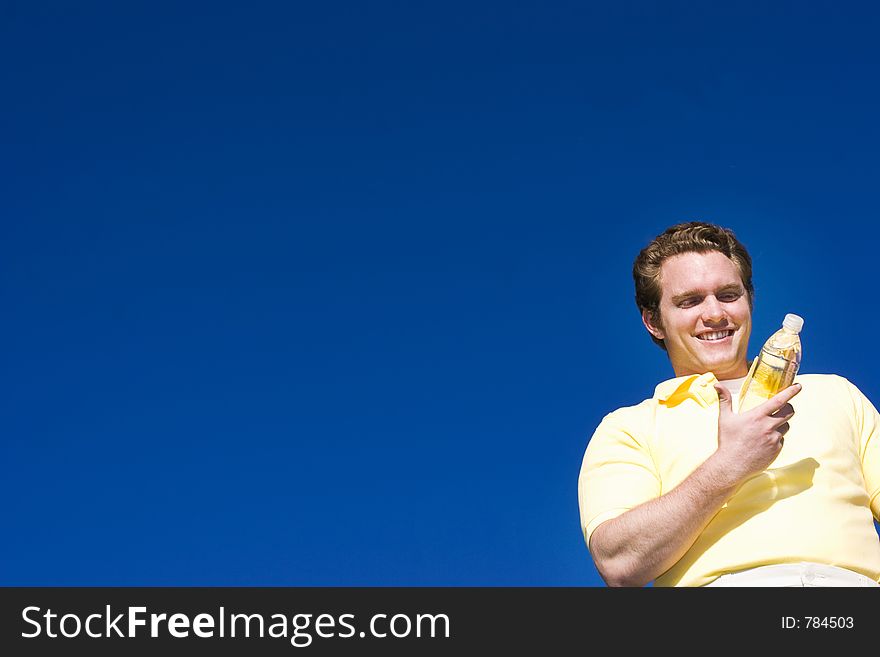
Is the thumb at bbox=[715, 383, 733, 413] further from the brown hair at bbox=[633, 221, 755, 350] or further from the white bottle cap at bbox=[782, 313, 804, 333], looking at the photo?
the brown hair at bbox=[633, 221, 755, 350]

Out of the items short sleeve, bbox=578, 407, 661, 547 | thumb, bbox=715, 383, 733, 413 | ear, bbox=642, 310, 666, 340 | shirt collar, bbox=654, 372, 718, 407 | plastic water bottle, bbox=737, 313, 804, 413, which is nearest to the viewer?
thumb, bbox=715, 383, 733, 413

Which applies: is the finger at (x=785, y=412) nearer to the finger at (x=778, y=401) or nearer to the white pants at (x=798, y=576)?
the finger at (x=778, y=401)

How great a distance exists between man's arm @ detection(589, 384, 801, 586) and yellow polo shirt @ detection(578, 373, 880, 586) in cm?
21

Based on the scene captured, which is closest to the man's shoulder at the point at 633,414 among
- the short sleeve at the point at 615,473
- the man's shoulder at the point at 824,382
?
the short sleeve at the point at 615,473

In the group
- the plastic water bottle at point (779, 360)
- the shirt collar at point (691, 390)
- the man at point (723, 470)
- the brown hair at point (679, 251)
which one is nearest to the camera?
the man at point (723, 470)

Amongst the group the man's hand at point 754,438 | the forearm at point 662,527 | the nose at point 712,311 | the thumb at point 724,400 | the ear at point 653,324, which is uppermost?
the ear at point 653,324

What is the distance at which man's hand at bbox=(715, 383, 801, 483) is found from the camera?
13.0 feet

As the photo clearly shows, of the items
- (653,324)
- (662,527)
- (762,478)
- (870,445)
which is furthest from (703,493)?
(653,324)

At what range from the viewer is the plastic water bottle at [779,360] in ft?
14.1

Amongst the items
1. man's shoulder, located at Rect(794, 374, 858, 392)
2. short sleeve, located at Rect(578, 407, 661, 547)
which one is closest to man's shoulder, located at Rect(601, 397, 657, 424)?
short sleeve, located at Rect(578, 407, 661, 547)
